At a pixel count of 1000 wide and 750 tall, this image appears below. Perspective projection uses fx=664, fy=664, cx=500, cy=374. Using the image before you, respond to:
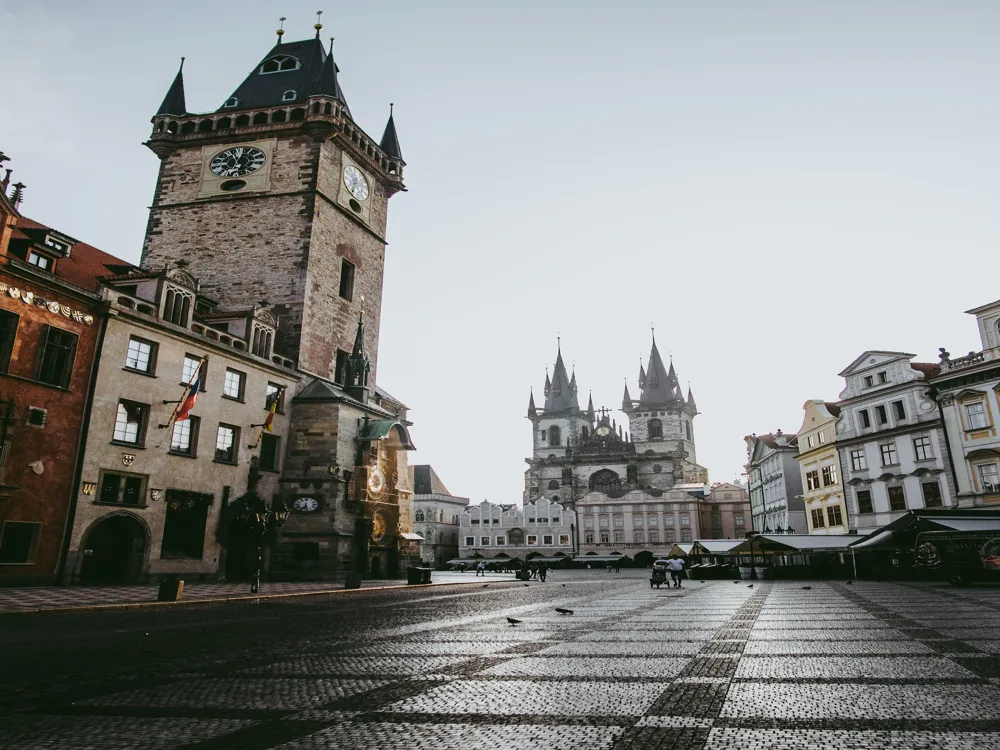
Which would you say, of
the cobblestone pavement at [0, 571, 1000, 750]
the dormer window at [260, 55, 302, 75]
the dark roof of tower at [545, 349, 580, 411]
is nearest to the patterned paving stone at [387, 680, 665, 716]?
the cobblestone pavement at [0, 571, 1000, 750]

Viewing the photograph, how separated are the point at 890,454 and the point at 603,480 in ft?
232

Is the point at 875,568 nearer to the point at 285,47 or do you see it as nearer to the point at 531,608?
the point at 531,608

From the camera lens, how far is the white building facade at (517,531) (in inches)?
3433

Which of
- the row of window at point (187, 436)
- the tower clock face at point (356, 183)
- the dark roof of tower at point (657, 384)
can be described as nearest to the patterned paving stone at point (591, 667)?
the row of window at point (187, 436)

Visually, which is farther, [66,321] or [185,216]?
[185,216]

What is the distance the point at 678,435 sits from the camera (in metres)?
110

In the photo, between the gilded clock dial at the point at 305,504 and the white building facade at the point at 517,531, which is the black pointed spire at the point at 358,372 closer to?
the gilded clock dial at the point at 305,504

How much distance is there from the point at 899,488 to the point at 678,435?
243 feet

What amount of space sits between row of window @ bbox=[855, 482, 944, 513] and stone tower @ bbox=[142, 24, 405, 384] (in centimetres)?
2954

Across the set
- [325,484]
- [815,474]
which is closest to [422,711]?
[325,484]

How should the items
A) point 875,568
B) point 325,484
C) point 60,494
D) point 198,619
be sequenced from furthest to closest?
point 875,568
point 325,484
point 60,494
point 198,619

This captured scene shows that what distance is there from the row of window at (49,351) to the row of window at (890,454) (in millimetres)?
38816

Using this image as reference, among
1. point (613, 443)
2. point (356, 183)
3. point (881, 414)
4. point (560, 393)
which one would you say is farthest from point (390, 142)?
point (560, 393)

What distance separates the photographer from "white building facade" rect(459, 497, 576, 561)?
286ft
